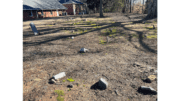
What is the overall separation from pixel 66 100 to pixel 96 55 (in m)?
2.84

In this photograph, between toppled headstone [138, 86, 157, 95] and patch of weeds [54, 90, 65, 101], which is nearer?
patch of weeds [54, 90, 65, 101]

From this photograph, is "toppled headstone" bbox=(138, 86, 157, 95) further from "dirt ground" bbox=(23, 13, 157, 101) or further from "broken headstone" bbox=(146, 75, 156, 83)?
"broken headstone" bbox=(146, 75, 156, 83)

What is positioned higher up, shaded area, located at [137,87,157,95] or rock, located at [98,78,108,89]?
rock, located at [98,78,108,89]

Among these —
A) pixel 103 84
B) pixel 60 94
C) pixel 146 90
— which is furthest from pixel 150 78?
pixel 60 94

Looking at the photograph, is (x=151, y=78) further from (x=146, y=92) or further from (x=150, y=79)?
(x=146, y=92)

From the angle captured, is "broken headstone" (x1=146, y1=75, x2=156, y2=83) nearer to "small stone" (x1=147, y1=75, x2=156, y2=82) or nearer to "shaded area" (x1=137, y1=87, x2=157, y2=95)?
"small stone" (x1=147, y1=75, x2=156, y2=82)

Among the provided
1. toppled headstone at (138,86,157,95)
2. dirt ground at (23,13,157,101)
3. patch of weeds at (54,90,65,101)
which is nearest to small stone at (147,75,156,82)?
dirt ground at (23,13,157,101)

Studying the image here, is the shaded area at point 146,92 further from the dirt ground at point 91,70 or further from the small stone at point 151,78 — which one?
the small stone at point 151,78

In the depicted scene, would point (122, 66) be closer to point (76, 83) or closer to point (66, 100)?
point (76, 83)

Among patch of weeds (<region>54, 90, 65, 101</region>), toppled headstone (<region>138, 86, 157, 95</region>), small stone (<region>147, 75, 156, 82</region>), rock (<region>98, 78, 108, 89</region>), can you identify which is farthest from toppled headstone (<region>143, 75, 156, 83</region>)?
patch of weeds (<region>54, 90, 65, 101</region>)

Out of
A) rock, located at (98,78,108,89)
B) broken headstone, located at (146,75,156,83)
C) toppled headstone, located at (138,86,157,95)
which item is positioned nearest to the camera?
toppled headstone, located at (138,86,157,95)

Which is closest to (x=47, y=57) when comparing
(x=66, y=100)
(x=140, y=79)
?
(x=66, y=100)

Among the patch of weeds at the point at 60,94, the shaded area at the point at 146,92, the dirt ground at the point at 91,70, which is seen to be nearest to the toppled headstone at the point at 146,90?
the shaded area at the point at 146,92

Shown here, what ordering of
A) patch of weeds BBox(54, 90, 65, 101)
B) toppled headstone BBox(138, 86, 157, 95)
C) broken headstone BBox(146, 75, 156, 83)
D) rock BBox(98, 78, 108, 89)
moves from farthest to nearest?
broken headstone BBox(146, 75, 156, 83) → rock BBox(98, 78, 108, 89) → toppled headstone BBox(138, 86, 157, 95) → patch of weeds BBox(54, 90, 65, 101)
